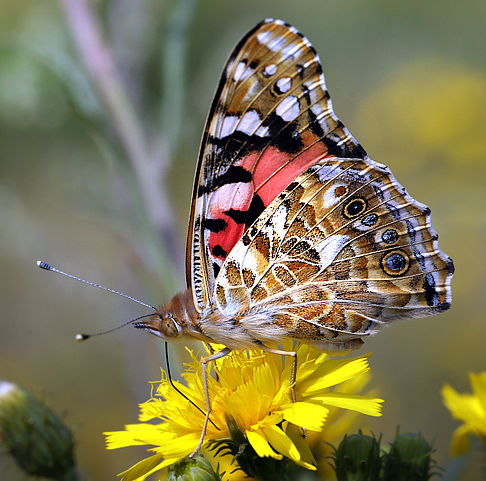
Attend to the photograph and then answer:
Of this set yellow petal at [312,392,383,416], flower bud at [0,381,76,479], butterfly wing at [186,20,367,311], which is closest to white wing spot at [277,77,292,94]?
butterfly wing at [186,20,367,311]

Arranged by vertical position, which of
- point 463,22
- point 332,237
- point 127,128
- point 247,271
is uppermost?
point 463,22

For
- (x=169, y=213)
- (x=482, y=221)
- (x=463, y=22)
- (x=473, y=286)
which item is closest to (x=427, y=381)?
(x=473, y=286)

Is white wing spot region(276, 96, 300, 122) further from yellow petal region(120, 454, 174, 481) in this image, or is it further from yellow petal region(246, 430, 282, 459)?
yellow petal region(120, 454, 174, 481)

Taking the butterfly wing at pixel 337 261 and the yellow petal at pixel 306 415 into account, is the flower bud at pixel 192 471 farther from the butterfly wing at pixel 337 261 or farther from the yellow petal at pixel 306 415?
the butterfly wing at pixel 337 261

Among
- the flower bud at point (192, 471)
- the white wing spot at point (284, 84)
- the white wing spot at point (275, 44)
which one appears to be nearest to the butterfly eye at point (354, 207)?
the white wing spot at point (284, 84)

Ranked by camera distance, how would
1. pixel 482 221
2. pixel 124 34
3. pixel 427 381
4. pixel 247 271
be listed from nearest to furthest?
pixel 247 271 < pixel 124 34 < pixel 482 221 < pixel 427 381

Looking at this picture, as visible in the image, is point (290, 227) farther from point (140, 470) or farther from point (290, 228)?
point (140, 470)

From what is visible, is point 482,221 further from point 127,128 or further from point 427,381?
point 127,128
